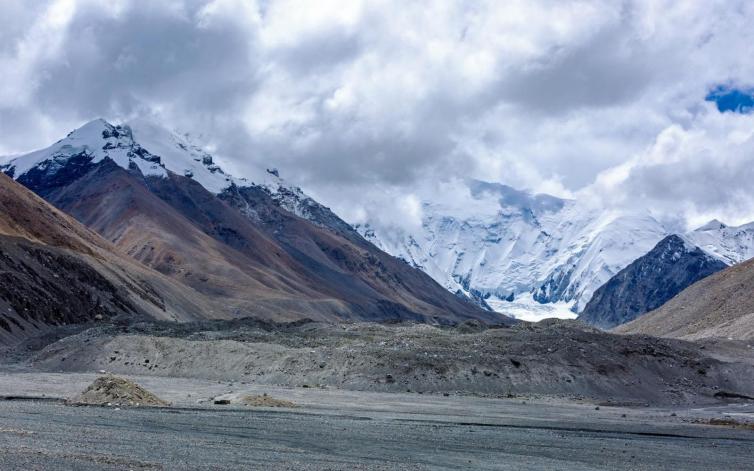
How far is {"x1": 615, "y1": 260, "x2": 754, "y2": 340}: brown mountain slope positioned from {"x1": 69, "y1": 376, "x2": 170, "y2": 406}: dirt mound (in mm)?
94628

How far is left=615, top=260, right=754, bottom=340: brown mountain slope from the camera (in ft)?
459

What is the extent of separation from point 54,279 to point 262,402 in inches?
3770

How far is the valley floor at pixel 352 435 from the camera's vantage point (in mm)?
31578

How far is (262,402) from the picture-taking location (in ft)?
188

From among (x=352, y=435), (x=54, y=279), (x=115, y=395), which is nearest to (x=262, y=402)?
(x=115, y=395)

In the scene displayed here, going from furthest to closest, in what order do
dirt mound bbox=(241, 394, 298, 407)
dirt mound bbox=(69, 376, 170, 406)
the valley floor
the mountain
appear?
the mountain → dirt mound bbox=(241, 394, 298, 407) → dirt mound bbox=(69, 376, 170, 406) → the valley floor

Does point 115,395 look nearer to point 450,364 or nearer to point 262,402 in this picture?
point 262,402

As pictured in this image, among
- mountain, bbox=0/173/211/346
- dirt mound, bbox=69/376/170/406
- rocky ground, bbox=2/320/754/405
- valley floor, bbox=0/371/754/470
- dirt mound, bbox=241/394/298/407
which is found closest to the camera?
valley floor, bbox=0/371/754/470

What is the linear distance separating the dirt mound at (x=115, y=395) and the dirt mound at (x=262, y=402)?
5.39m

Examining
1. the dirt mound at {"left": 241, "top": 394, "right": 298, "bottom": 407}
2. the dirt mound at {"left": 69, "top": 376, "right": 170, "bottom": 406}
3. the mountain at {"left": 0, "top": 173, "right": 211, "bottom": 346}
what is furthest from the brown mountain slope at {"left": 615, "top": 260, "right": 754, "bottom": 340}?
the dirt mound at {"left": 69, "top": 376, "right": 170, "bottom": 406}

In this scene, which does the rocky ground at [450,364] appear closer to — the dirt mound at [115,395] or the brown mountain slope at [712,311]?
the dirt mound at [115,395]

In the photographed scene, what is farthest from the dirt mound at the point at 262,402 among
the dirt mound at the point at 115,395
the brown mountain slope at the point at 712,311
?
the brown mountain slope at the point at 712,311

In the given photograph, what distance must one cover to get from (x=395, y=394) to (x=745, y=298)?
105170 millimetres

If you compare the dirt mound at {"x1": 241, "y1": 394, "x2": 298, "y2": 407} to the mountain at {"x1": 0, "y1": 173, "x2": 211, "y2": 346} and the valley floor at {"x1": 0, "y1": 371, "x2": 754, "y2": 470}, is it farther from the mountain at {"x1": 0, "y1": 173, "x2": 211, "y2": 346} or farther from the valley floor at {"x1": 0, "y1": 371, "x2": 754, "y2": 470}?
the mountain at {"x1": 0, "y1": 173, "x2": 211, "y2": 346}
